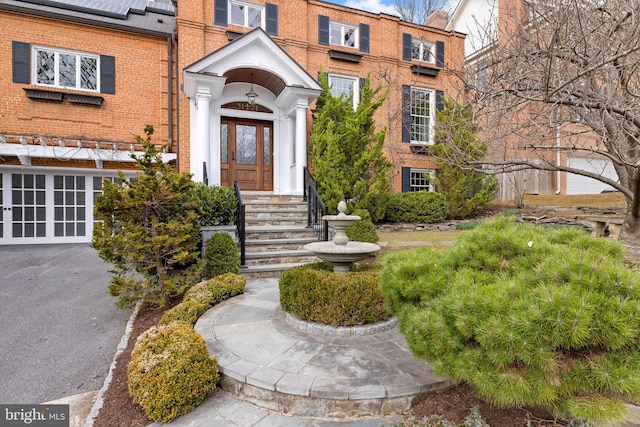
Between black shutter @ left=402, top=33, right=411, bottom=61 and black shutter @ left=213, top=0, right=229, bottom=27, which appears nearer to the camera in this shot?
black shutter @ left=213, top=0, right=229, bottom=27

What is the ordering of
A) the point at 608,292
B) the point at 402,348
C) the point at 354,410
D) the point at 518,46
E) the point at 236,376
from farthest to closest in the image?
the point at 518,46, the point at 402,348, the point at 236,376, the point at 354,410, the point at 608,292

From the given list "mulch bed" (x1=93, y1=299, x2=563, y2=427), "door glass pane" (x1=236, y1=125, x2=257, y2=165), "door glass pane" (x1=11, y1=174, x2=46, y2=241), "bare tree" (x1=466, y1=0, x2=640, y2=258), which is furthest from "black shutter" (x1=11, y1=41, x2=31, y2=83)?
"bare tree" (x1=466, y1=0, x2=640, y2=258)

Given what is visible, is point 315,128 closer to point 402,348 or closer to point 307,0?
point 307,0

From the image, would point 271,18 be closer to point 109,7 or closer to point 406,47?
point 406,47

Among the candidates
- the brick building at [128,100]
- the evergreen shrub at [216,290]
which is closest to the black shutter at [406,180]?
the brick building at [128,100]

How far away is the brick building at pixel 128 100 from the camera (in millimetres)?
8406

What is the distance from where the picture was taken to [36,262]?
7164 millimetres

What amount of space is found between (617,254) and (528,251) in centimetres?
56

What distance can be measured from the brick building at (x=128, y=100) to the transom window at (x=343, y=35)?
1071 millimetres

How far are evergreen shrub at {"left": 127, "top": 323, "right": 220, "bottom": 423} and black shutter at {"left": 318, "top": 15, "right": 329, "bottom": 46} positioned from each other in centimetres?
1062

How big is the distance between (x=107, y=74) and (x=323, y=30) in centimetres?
695

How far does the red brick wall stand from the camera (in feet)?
27.7

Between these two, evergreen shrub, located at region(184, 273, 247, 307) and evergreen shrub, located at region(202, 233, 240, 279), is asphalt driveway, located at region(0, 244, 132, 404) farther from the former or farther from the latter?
evergreen shrub, located at region(202, 233, 240, 279)

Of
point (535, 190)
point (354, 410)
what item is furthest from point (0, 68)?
point (535, 190)
